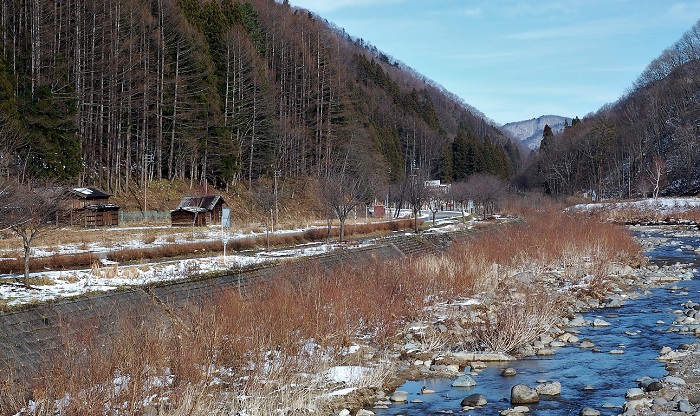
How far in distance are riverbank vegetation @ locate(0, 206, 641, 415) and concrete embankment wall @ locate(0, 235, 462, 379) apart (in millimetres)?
636

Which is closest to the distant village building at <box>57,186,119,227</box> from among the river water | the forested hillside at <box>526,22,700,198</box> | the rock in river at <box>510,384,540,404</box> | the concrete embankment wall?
the concrete embankment wall

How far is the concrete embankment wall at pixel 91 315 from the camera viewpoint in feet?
38.9

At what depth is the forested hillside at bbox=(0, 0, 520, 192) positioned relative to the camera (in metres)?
45.5

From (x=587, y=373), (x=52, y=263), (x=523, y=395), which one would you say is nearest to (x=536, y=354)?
(x=587, y=373)

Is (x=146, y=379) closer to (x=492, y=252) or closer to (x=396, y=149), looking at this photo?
(x=492, y=252)

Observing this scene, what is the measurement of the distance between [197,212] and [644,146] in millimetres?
98670

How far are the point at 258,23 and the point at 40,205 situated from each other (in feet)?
203

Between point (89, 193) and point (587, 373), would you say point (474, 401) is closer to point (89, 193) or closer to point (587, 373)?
point (587, 373)

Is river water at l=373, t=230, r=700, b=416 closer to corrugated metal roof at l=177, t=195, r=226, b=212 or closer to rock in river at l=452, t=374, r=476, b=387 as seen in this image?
rock in river at l=452, t=374, r=476, b=387

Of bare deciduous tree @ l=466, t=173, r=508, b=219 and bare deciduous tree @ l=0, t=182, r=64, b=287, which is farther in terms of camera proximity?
bare deciduous tree @ l=466, t=173, r=508, b=219

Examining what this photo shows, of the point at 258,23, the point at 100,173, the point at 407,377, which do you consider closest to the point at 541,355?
the point at 407,377

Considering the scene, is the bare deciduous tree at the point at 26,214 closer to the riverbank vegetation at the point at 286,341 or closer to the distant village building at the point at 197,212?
the riverbank vegetation at the point at 286,341

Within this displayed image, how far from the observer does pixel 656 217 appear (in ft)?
236

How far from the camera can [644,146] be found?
121125 mm
